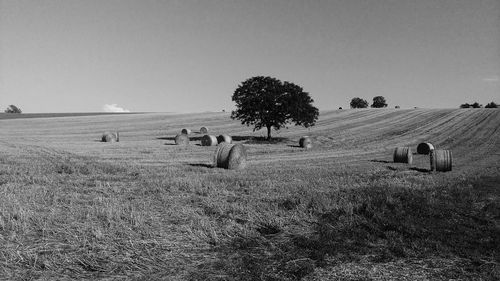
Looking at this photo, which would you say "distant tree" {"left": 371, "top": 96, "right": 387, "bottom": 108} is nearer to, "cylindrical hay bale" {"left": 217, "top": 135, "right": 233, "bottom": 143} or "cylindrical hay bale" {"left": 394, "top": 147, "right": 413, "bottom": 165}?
"cylindrical hay bale" {"left": 217, "top": 135, "right": 233, "bottom": 143}

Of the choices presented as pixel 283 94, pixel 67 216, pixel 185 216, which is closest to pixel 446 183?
pixel 185 216

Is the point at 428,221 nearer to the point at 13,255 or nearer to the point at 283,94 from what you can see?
the point at 13,255

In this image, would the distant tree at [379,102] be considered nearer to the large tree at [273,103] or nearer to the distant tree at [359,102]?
the distant tree at [359,102]

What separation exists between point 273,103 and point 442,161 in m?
26.8

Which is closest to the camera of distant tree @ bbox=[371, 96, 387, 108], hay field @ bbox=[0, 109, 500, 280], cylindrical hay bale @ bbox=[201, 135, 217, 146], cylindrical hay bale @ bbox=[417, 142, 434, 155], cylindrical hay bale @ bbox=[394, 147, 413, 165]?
hay field @ bbox=[0, 109, 500, 280]

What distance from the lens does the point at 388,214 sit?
9180 mm

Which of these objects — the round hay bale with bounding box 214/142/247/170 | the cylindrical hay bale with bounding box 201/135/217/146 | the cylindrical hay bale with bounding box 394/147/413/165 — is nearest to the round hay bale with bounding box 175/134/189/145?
the cylindrical hay bale with bounding box 201/135/217/146

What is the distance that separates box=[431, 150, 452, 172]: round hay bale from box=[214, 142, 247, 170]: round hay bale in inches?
385

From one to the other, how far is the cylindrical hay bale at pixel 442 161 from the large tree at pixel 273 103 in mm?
25147

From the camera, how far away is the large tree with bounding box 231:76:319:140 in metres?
44.0

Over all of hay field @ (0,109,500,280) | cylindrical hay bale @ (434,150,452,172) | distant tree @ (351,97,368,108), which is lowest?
hay field @ (0,109,500,280)

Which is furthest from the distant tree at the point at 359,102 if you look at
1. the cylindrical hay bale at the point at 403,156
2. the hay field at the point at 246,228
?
the hay field at the point at 246,228

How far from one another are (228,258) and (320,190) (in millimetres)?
6389

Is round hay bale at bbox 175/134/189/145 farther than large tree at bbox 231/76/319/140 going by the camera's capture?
No
